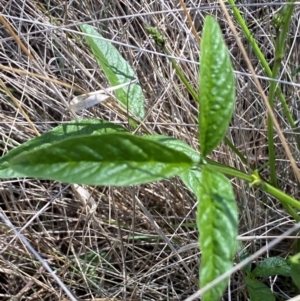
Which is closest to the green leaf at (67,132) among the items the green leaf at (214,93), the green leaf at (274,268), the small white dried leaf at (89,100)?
the small white dried leaf at (89,100)

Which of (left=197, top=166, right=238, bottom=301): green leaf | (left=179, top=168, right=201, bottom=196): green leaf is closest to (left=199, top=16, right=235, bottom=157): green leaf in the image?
(left=197, top=166, right=238, bottom=301): green leaf

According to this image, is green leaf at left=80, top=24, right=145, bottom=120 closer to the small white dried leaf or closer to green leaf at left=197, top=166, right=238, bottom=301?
the small white dried leaf

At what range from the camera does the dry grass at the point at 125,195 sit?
102 centimetres

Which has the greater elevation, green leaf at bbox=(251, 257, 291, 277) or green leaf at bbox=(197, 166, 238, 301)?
green leaf at bbox=(197, 166, 238, 301)

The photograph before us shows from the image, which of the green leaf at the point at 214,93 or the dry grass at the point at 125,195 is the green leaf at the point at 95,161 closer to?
the green leaf at the point at 214,93

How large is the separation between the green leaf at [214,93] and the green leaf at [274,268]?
0.36m

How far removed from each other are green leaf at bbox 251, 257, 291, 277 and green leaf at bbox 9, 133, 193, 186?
0.41m

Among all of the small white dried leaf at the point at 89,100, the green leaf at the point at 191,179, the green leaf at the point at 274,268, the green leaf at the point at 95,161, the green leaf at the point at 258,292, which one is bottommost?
the green leaf at the point at 258,292

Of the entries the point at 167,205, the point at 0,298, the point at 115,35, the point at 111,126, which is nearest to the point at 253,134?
the point at 167,205

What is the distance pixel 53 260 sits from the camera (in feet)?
3.75

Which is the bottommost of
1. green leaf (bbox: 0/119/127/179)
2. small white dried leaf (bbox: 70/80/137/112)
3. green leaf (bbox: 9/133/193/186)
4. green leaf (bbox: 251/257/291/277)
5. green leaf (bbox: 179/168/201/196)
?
green leaf (bbox: 251/257/291/277)

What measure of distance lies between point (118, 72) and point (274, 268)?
0.38 meters

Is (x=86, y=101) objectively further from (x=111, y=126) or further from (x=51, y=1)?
(x=51, y=1)

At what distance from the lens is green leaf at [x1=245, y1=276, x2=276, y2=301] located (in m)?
0.82
